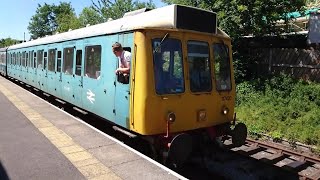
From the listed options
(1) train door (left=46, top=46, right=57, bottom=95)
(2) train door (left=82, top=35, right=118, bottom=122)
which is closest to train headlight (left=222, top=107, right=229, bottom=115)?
(2) train door (left=82, top=35, right=118, bottom=122)

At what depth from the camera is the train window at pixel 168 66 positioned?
6625 mm

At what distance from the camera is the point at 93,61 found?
29.0 ft

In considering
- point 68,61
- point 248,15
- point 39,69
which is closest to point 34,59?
point 39,69

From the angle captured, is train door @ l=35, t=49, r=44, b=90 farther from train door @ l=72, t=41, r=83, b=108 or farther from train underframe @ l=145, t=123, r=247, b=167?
train underframe @ l=145, t=123, r=247, b=167

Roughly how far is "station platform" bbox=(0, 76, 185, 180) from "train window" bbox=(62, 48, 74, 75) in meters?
1.73

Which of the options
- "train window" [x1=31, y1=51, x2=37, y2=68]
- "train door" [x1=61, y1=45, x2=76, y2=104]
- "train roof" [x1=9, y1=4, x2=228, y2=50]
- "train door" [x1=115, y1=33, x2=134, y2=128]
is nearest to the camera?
"train roof" [x1=9, y1=4, x2=228, y2=50]

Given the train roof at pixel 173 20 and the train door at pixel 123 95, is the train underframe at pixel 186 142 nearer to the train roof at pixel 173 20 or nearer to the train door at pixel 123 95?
the train door at pixel 123 95

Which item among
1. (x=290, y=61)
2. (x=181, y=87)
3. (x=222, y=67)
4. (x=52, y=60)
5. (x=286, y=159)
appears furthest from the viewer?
(x=290, y=61)

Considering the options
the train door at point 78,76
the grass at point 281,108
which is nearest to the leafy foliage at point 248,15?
the grass at point 281,108

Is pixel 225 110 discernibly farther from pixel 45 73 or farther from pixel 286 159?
pixel 45 73

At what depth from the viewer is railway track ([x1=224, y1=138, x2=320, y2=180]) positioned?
301 inches

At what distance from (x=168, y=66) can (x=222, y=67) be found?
1.58 m

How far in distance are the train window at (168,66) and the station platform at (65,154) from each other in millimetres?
1343

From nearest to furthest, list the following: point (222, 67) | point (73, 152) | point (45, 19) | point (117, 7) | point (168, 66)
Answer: point (73, 152) → point (168, 66) → point (222, 67) → point (117, 7) → point (45, 19)
